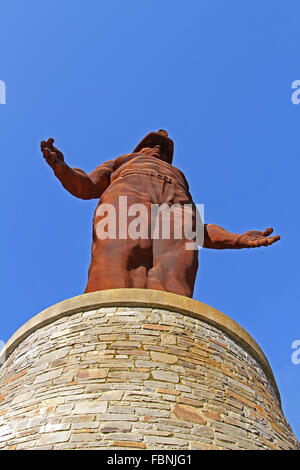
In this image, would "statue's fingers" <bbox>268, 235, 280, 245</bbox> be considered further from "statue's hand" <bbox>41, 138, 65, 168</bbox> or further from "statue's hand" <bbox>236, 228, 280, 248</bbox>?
"statue's hand" <bbox>41, 138, 65, 168</bbox>

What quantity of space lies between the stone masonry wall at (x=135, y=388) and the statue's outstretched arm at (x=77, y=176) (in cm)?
357

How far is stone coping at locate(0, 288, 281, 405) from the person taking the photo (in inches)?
254

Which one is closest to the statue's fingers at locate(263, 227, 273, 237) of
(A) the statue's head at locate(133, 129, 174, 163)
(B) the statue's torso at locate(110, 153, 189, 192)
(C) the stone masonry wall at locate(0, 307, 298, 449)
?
(B) the statue's torso at locate(110, 153, 189, 192)

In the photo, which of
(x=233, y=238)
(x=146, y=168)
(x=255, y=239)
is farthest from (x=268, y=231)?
(x=146, y=168)

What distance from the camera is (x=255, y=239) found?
9.02 metres

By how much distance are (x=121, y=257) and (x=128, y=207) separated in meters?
1.03

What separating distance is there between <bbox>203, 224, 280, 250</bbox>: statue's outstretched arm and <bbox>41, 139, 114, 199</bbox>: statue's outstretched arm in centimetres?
199

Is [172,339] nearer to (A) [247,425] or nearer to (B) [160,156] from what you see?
(A) [247,425]

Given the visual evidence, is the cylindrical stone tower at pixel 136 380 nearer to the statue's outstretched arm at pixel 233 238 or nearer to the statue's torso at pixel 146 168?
the statue's outstretched arm at pixel 233 238

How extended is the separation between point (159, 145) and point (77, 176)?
1947 millimetres

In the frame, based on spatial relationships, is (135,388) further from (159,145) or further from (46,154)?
(159,145)

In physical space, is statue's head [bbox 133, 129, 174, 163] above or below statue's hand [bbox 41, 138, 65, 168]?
above

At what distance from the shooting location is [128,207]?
28.4 ft
